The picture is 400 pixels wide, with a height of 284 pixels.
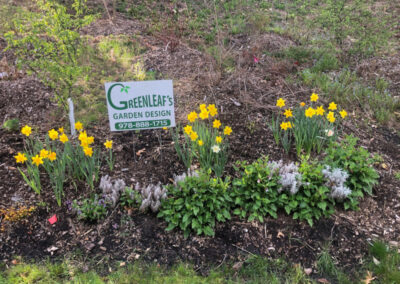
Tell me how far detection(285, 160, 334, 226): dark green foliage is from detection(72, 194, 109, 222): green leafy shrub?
1.56 meters

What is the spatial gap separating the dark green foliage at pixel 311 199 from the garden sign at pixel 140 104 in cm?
138

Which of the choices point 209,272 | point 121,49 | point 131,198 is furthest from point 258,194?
point 121,49

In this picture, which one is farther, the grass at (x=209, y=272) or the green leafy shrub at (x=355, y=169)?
the green leafy shrub at (x=355, y=169)

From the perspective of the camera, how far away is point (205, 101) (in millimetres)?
4398

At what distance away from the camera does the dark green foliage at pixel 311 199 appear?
111 inches

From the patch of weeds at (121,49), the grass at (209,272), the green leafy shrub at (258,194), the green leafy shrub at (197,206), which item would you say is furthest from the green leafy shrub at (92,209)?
the patch of weeds at (121,49)

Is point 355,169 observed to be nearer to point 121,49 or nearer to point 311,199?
point 311,199

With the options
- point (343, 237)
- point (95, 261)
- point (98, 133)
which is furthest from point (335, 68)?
point (95, 261)

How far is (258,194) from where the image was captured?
2.83 meters

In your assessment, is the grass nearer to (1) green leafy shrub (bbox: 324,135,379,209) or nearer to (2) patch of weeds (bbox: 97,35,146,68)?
(1) green leafy shrub (bbox: 324,135,379,209)

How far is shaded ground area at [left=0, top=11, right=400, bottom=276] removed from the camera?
2.63 meters

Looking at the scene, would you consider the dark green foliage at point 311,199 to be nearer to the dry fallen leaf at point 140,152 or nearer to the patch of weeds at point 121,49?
the dry fallen leaf at point 140,152

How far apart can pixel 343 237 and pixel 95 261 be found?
78.1 inches

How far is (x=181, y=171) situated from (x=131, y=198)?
634mm
